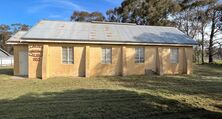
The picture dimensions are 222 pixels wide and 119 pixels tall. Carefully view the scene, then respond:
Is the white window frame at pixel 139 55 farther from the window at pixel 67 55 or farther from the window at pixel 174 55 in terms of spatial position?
the window at pixel 67 55

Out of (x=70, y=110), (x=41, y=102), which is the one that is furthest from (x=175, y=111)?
(x=41, y=102)

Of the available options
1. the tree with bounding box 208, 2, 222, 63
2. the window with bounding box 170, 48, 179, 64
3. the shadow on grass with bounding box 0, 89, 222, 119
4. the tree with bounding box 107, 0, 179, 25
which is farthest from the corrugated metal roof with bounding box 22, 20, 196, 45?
the tree with bounding box 208, 2, 222, 63

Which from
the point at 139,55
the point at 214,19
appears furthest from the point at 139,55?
the point at 214,19

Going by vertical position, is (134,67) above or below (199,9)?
below

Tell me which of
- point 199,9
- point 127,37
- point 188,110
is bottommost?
point 188,110

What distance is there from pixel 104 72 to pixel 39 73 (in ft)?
16.5

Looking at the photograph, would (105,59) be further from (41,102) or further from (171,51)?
(41,102)

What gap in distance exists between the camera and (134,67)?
20.4m

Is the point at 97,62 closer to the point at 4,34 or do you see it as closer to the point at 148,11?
the point at 148,11

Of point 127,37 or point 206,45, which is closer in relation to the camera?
point 127,37

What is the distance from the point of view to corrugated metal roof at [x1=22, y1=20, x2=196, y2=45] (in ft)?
62.5

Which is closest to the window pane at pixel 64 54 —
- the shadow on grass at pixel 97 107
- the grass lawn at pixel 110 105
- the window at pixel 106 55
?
the window at pixel 106 55

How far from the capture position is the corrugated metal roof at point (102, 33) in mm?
19047

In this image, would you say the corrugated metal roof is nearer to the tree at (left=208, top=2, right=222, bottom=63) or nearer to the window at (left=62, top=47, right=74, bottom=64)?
the window at (left=62, top=47, right=74, bottom=64)
